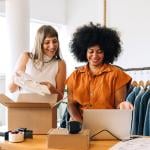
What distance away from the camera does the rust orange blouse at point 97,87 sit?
1.89 metres

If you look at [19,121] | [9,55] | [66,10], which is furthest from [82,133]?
[66,10]

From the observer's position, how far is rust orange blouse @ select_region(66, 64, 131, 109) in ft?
6.21

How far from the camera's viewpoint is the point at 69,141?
4.48 ft

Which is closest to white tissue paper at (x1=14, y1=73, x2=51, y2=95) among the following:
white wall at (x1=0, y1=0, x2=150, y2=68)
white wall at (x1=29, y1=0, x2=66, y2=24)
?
A: white wall at (x1=0, y1=0, x2=150, y2=68)

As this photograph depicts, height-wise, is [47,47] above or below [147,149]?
above

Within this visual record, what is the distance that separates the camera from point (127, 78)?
1961mm

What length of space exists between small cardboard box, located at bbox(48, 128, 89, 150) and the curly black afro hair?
0.78 metres

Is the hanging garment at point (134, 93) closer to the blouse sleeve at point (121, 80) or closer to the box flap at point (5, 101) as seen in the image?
the blouse sleeve at point (121, 80)

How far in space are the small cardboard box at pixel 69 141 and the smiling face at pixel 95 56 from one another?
0.65 metres

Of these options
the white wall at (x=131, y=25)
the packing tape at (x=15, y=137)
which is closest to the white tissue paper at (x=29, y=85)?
the packing tape at (x=15, y=137)

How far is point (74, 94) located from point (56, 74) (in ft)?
1.03

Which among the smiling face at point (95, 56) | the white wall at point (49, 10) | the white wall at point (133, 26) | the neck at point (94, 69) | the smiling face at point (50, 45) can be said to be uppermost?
the white wall at point (49, 10)

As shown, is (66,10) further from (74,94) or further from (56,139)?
(56,139)

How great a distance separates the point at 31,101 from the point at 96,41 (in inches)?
25.1
